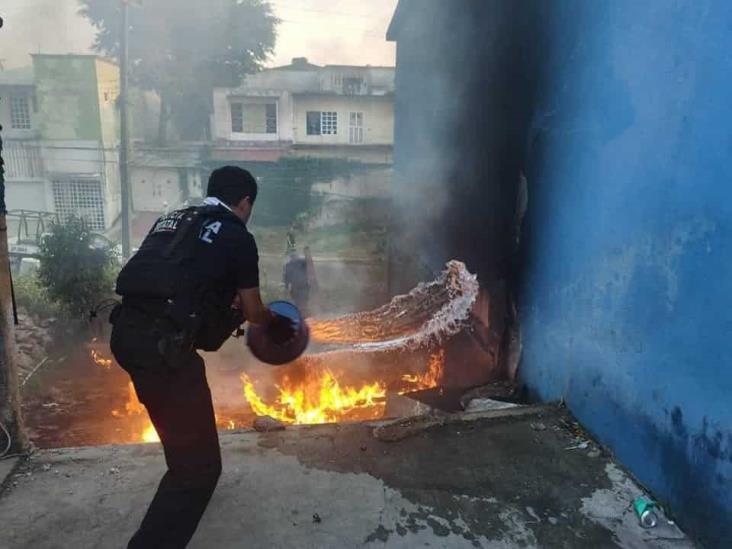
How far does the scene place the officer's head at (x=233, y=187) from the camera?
2547 millimetres

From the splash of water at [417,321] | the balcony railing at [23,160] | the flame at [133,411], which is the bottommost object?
the flame at [133,411]

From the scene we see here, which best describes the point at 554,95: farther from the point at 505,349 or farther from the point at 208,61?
the point at 208,61

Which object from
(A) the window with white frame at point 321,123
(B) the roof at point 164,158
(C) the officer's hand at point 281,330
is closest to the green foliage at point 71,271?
(C) the officer's hand at point 281,330

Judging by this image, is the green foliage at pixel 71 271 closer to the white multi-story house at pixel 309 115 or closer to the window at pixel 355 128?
the white multi-story house at pixel 309 115

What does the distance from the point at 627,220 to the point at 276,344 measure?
2205 mm

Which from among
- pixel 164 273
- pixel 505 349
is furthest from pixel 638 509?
pixel 164 273

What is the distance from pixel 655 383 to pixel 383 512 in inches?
64.1

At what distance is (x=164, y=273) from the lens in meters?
2.22

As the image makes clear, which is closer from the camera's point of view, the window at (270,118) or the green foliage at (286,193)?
the green foliage at (286,193)

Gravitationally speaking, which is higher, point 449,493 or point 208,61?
point 208,61

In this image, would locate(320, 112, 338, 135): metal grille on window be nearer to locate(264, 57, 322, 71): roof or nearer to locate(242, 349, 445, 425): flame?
locate(264, 57, 322, 71): roof

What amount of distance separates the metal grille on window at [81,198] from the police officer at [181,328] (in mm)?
24554

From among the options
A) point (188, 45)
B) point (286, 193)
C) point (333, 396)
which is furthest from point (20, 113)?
point (333, 396)

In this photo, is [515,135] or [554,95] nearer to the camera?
Answer: [554,95]
